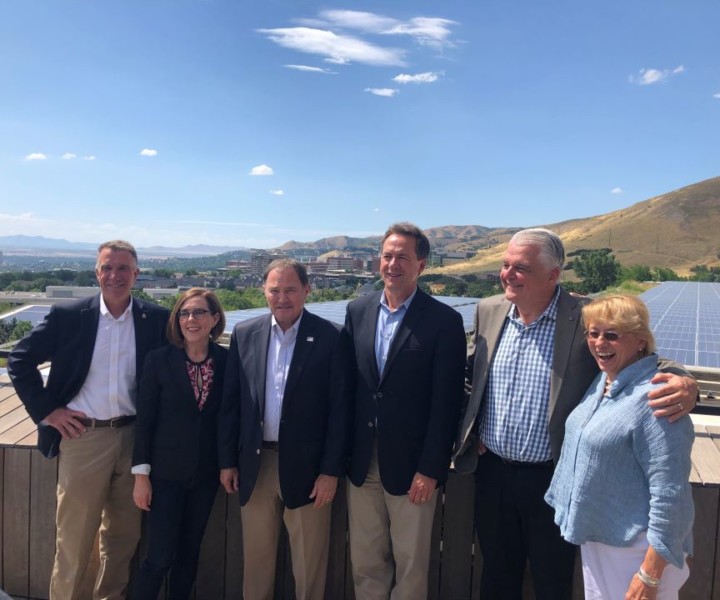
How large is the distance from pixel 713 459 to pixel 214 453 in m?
2.60

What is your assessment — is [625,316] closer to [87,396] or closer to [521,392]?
[521,392]


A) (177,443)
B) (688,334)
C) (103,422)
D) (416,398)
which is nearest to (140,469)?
(177,443)

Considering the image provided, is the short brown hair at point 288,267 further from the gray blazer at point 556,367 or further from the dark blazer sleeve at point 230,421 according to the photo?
the gray blazer at point 556,367

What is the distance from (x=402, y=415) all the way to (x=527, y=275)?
90cm

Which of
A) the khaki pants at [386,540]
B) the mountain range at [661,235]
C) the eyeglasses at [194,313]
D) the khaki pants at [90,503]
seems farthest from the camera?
the mountain range at [661,235]

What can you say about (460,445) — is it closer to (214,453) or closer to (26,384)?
(214,453)

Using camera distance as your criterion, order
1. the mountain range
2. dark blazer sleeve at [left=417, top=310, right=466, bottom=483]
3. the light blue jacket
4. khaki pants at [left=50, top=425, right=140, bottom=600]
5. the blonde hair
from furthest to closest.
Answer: the mountain range → khaki pants at [left=50, top=425, right=140, bottom=600] → dark blazer sleeve at [left=417, top=310, right=466, bottom=483] → the blonde hair → the light blue jacket

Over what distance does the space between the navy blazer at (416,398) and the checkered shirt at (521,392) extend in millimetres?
174

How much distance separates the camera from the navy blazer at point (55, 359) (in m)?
2.93

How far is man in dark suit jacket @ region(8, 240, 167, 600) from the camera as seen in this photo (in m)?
2.95

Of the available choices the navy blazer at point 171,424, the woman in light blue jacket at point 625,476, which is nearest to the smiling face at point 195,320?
the navy blazer at point 171,424

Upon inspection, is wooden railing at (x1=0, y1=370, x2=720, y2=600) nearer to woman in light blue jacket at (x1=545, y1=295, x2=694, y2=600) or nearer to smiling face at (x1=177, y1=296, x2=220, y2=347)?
woman in light blue jacket at (x1=545, y1=295, x2=694, y2=600)

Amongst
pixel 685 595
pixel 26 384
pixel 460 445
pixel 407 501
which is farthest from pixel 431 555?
pixel 26 384

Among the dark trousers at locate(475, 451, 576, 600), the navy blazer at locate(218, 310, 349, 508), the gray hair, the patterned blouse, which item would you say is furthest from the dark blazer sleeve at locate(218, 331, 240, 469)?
the gray hair
